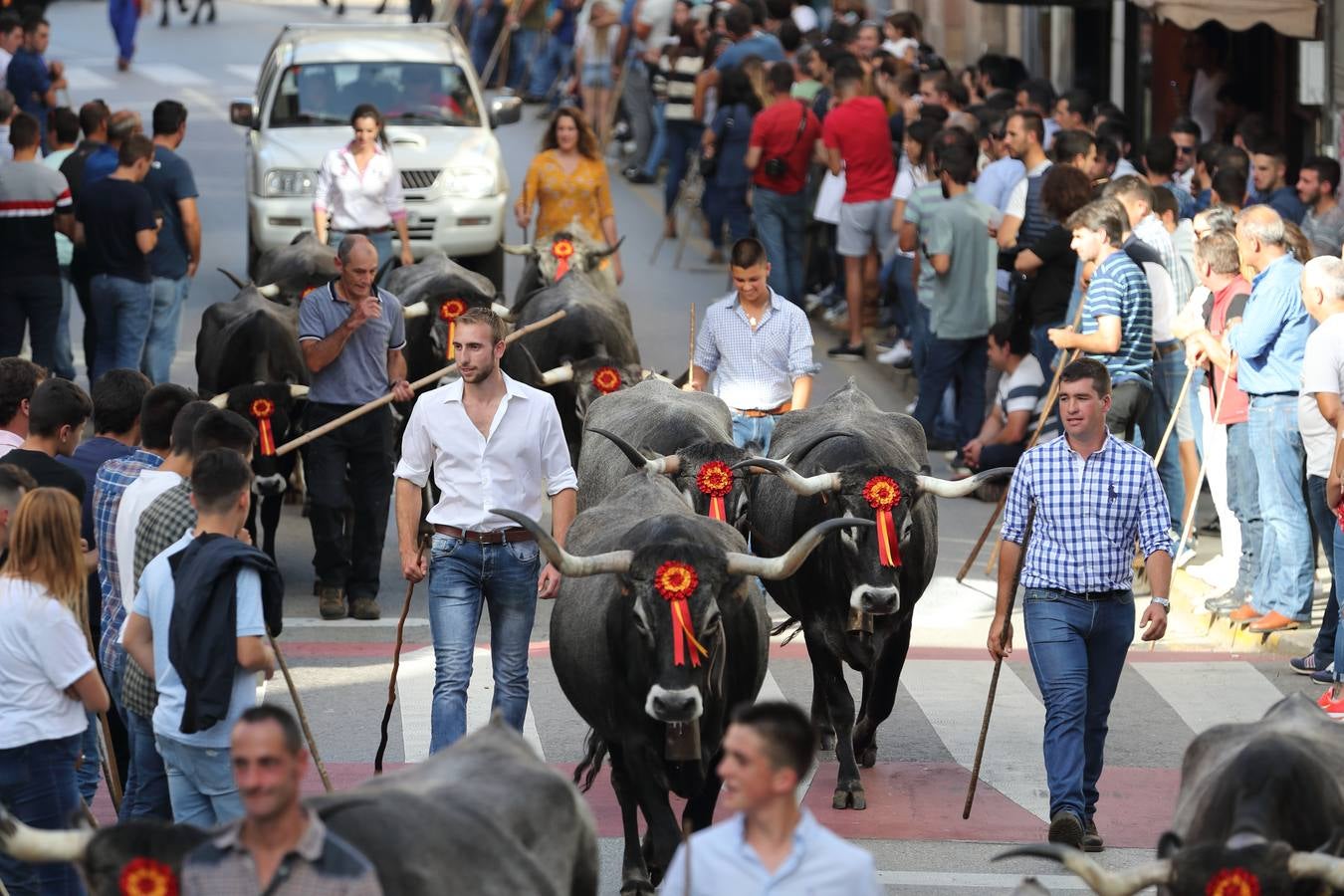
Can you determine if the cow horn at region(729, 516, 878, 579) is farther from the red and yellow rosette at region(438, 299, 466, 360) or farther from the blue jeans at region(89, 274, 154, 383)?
the blue jeans at region(89, 274, 154, 383)

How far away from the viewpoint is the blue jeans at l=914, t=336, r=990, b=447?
648 inches

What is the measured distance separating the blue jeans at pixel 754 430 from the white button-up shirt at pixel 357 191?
5871mm

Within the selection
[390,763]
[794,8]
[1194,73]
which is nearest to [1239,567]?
[390,763]

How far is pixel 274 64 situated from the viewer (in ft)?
69.1

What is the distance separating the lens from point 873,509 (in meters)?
9.87

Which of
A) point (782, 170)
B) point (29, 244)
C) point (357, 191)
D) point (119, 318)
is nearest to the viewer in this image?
point (29, 244)

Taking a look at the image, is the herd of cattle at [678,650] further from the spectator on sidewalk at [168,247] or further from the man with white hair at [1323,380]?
the man with white hair at [1323,380]

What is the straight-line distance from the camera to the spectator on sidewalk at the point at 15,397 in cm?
904

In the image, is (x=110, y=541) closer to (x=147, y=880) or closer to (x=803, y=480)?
(x=147, y=880)

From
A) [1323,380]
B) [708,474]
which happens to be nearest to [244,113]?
[708,474]

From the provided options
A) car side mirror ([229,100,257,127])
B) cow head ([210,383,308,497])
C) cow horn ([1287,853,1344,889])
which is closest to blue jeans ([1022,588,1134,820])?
cow horn ([1287,853,1344,889])

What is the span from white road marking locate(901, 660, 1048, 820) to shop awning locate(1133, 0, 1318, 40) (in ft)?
22.1

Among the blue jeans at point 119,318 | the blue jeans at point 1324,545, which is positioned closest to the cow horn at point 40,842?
the blue jeans at point 1324,545

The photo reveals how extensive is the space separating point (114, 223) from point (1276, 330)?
8.35 m
